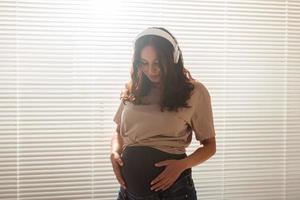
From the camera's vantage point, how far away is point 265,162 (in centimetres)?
207

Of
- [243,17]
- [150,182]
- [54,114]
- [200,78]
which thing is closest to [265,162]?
[200,78]

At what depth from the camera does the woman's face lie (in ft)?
4.42

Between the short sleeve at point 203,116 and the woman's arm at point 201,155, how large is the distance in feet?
0.11

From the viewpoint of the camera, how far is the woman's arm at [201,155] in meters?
1.36

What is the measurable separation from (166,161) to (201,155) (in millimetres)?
147

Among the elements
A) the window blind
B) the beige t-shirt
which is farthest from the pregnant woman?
the window blind

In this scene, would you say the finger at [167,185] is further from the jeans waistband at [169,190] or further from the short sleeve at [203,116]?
the short sleeve at [203,116]

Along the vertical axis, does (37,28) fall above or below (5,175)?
above

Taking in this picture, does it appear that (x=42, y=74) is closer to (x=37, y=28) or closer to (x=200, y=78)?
(x=37, y=28)

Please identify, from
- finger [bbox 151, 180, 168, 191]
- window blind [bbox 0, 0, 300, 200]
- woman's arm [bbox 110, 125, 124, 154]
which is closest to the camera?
finger [bbox 151, 180, 168, 191]

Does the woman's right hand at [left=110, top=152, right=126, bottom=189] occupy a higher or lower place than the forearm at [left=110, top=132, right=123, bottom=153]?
lower

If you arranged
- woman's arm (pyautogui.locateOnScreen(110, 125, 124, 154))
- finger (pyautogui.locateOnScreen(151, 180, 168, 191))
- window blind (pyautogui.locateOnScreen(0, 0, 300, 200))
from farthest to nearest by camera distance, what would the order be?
1. window blind (pyautogui.locateOnScreen(0, 0, 300, 200))
2. woman's arm (pyautogui.locateOnScreen(110, 125, 124, 154))
3. finger (pyautogui.locateOnScreen(151, 180, 168, 191))

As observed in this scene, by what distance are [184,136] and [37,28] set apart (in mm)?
922

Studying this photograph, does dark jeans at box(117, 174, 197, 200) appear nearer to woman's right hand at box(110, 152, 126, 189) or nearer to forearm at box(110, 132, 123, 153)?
woman's right hand at box(110, 152, 126, 189)
